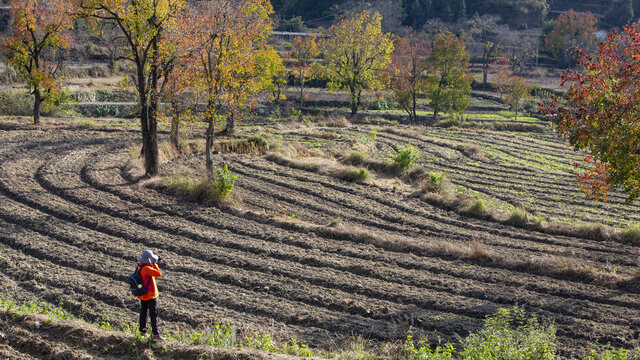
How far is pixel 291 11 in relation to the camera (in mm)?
117375

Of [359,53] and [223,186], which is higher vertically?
[359,53]

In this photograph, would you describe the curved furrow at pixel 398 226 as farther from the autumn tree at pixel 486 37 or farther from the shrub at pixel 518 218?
the autumn tree at pixel 486 37

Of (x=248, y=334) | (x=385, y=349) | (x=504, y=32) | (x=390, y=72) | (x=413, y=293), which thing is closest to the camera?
A: (x=385, y=349)

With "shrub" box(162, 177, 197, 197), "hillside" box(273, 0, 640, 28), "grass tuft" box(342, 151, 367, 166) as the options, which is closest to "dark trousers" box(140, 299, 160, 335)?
"shrub" box(162, 177, 197, 197)

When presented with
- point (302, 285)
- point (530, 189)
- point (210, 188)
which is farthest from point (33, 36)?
point (530, 189)

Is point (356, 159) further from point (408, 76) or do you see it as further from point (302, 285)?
point (408, 76)

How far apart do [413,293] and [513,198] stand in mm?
12927

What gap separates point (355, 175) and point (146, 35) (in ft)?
34.2

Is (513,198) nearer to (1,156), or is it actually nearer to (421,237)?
(421,237)

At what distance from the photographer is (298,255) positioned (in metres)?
14.6

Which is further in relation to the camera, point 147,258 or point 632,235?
point 632,235

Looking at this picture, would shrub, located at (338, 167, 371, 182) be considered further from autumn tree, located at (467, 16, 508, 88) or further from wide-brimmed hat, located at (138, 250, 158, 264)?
autumn tree, located at (467, 16, 508, 88)

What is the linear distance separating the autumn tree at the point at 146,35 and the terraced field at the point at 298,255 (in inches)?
92.6

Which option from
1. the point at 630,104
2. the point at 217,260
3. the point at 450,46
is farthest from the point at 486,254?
the point at 450,46
